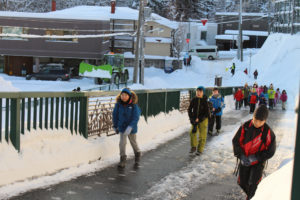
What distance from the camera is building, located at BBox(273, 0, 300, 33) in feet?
178

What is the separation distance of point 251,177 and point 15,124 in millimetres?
3737

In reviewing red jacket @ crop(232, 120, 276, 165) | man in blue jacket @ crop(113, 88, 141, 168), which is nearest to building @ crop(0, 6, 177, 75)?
man in blue jacket @ crop(113, 88, 141, 168)

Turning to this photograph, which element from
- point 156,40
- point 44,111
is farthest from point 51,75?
point 44,111

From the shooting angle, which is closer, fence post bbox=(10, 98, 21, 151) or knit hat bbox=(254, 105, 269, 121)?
knit hat bbox=(254, 105, 269, 121)

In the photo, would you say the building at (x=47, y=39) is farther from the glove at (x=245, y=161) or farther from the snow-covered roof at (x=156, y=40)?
the glove at (x=245, y=161)

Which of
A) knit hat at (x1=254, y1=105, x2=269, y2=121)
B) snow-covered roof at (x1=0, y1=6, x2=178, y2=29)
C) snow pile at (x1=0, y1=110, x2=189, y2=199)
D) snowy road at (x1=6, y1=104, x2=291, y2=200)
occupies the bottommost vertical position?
snowy road at (x1=6, y1=104, x2=291, y2=200)

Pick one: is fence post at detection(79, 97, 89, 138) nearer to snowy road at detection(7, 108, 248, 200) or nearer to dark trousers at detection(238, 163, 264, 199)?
snowy road at detection(7, 108, 248, 200)

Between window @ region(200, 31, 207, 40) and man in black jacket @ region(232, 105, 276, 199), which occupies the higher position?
window @ region(200, 31, 207, 40)

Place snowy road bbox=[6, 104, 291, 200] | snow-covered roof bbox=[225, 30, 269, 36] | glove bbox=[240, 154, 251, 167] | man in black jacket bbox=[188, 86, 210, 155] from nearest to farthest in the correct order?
glove bbox=[240, 154, 251, 167], snowy road bbox=[6, 104, 291, 200], man in black jacket bbox=[188, 86, 210, 155], snow-covered roof bbox=[225, 30, 269, 36]

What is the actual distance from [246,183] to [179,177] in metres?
2.21

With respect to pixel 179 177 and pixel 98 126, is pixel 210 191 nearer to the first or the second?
pixel 179 177

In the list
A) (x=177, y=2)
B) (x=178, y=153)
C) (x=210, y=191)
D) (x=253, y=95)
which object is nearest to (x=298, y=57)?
(x=253, y=95)

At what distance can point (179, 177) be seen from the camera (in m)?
8.22

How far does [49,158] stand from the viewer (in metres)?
7.64
